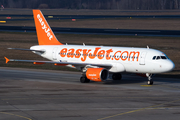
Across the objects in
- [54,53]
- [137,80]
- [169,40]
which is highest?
[169,40]

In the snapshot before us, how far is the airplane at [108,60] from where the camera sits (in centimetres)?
3841

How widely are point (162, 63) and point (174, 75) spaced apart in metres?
10.1

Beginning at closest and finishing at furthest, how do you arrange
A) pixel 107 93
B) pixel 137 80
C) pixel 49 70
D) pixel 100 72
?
1. pixel 107 93
2. pixel 100 72
3. pixel 137 80
4. pixel 49 70

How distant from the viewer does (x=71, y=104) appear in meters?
29.5

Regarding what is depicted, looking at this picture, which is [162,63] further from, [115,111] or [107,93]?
[115,111]

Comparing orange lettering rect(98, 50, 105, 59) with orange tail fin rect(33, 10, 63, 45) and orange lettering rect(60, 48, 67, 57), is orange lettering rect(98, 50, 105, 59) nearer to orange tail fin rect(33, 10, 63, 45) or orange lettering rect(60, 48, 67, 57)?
orange lettering rect(60, 48, 67, 57)

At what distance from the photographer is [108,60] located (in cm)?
4088

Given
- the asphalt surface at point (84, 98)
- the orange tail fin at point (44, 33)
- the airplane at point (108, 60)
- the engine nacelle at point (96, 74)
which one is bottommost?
the asphalt surface at point (84, 98)

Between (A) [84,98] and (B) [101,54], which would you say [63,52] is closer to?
(B) [101,54]

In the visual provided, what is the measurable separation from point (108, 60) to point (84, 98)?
986 centimetres

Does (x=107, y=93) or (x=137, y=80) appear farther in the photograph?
(x=137, y=80)

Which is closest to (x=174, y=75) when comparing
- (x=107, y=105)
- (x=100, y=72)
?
(x=100, y=72)

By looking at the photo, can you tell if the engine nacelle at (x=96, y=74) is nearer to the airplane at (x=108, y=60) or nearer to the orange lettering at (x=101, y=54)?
the airplane at (x=108, y=60)

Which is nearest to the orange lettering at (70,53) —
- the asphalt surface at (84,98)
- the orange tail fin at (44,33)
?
the asphalt surface at (84,98)
